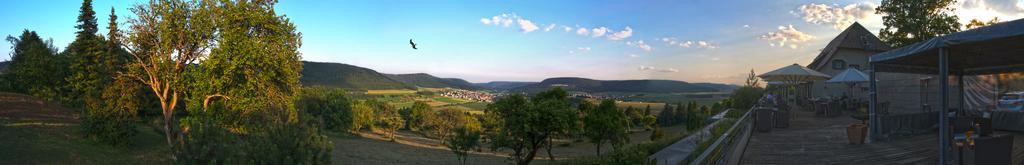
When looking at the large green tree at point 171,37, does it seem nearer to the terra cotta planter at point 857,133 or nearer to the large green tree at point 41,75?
the terra cotta planter at point 857,133

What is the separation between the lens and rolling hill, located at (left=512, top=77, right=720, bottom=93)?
320 ft

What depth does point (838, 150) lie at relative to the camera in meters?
9.41

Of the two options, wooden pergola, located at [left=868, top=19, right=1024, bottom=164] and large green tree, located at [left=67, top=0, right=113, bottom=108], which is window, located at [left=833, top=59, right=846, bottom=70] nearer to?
wooden pergola, located at [left=868, top=19, right=1024, bottom=164]

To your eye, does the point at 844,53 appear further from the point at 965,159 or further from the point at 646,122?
the point at 646,122

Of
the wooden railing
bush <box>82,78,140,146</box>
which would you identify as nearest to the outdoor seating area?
the wooden railing

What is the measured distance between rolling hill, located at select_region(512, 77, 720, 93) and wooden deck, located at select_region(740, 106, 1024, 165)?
76113 millimetres

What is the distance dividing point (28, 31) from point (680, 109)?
350 ft

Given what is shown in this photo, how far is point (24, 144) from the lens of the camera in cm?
1989

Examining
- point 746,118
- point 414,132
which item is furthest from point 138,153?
point 414,132

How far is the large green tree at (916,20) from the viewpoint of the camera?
2956 centimetres

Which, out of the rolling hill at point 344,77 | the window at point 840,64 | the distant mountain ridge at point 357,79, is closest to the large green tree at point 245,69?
the window at point 840,64

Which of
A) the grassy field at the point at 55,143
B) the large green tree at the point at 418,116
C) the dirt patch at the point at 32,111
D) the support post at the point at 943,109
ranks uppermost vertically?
the support post at the point at 943,109

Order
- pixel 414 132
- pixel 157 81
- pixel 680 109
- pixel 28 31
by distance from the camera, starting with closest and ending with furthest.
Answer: pixel 157 81
pixel 28 31
pixel 414 132
pixel 680 109

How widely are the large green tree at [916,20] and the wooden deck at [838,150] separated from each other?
25162 mm
